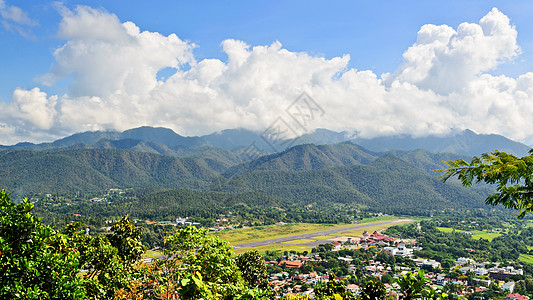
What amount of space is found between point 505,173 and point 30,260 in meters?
8.62

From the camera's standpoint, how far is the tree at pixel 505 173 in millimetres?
5090

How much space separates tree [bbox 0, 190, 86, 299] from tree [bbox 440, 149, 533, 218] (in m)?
→ 7.37

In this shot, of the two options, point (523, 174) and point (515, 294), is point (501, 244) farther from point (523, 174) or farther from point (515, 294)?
point (523, 174)

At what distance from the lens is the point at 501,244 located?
248 ft

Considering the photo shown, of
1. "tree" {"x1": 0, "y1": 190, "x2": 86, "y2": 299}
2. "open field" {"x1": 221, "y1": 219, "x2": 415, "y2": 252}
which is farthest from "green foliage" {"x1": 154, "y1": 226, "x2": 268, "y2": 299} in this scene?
"open field" {"x1": 221, "y1": 219, "x2": 415, "y2": 252}

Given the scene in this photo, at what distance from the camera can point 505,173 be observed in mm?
5160

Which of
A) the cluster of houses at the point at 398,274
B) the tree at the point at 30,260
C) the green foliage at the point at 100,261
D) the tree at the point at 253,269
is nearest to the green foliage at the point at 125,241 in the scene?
the green foliage at the point at 100,261

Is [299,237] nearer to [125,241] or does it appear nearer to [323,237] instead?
[323,237]

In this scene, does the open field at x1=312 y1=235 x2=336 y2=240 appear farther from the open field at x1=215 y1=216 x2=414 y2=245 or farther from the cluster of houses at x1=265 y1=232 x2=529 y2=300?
the cluster of houses at x1=265 y1=232 x2=529 y2=300

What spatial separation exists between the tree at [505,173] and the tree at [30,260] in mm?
7370

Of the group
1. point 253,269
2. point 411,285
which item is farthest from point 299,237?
point 411,285

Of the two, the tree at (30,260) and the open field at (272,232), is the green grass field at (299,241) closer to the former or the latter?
the open field at (272,232)

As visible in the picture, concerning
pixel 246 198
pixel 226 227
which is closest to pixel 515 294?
pixel 226 227

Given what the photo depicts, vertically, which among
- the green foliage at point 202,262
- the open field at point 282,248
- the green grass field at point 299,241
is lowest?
the green grass field at point 299,241
